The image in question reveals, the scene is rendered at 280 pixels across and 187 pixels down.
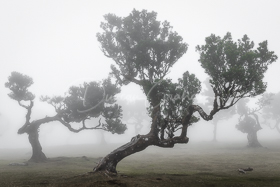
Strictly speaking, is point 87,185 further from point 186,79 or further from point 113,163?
point 186,79

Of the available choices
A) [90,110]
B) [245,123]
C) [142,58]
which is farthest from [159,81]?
[245,123]

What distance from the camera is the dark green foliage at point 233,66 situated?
18828mm

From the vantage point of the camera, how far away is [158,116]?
21953mm

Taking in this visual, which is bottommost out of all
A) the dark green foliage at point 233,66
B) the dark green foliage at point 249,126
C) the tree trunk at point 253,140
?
the tree trunk at point 253,140

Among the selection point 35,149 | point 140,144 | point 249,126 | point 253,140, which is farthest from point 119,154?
point 249,126

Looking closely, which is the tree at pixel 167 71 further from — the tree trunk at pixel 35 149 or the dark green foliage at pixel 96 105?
the tree trunk at pixel 35 149

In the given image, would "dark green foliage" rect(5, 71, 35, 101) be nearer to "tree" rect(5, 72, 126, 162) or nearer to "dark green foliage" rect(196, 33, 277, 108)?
"tree" rect(5, 72, 126, 162)

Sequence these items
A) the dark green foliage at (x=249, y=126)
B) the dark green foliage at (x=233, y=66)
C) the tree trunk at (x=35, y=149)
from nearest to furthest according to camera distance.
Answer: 1. the dark green foliage at (x=233, y=66)
2. the tree trunk at (x=35, y=149)
3. the dark green foliage at (x=249, y=126)

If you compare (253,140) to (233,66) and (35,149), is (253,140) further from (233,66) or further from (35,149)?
(35,149)

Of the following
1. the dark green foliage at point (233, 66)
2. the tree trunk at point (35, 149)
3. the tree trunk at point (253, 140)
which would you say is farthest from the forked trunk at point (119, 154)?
the tree trunk at point (253, 140)

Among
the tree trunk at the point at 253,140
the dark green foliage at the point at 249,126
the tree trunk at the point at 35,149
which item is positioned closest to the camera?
the tree trunk at the point at 35,149

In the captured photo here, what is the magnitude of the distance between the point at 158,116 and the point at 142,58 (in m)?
7.39

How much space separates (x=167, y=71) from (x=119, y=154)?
1214 cm

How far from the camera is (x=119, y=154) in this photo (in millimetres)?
19625
